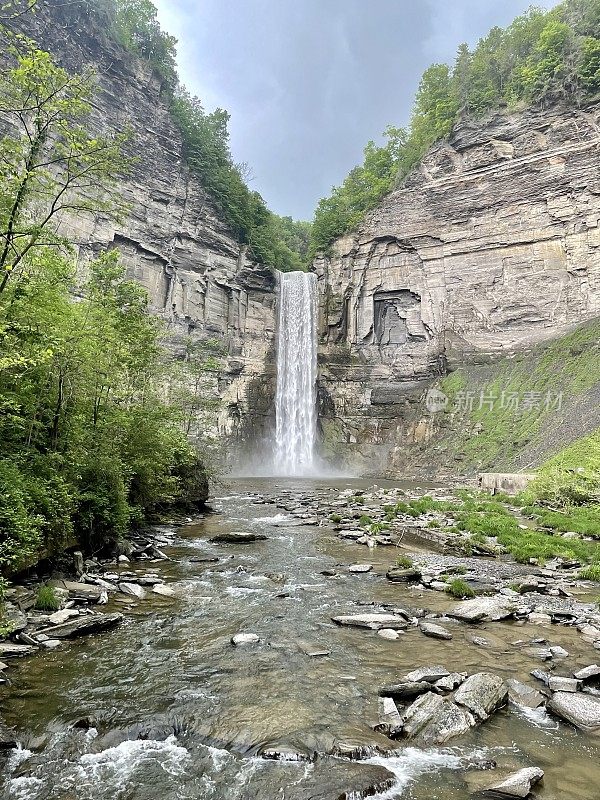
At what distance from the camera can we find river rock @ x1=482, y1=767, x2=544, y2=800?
3361 millimetres

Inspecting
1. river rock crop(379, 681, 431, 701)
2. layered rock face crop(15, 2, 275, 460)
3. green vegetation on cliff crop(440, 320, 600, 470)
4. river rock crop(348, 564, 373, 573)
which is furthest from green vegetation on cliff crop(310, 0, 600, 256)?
river rock crop(379, 681, 431, 701)

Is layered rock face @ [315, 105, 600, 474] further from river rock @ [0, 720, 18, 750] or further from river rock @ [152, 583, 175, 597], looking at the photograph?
river rock @ [0, 720, 18, 750]

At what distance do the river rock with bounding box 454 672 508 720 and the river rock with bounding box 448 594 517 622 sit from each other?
2.14 meters

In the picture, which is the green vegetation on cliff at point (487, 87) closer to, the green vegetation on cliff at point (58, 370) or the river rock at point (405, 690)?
the green vegetation on cliff at point (58, 370)

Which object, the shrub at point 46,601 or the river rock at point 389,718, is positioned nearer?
the river rock at point 389,718

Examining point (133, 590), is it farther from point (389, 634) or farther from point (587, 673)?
point (587, 673)

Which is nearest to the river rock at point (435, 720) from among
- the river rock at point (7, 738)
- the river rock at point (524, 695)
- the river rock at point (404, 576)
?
the river rock at point (524, 695)

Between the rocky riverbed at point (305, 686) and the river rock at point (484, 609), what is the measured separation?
0.03m

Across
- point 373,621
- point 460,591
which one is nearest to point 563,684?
point 373,621

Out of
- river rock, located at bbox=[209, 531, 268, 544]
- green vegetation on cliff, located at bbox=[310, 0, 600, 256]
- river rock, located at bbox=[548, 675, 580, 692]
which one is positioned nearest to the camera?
river rock, located at bbox=[548, 675, 580, 692]

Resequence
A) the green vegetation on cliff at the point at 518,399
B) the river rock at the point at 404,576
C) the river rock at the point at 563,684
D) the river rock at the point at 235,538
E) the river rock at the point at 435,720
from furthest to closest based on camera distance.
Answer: the green vegetation on cliff at the point at 518,399 < the river rock at the point at 235,538 < the river rock at the point at 404,576 < the river rock at the point at 563,684 < the river rock at the point at 435,720

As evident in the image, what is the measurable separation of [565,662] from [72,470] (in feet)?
29.7

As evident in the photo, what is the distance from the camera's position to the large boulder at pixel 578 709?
4242mm

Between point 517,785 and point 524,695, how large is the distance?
5.25 feet
